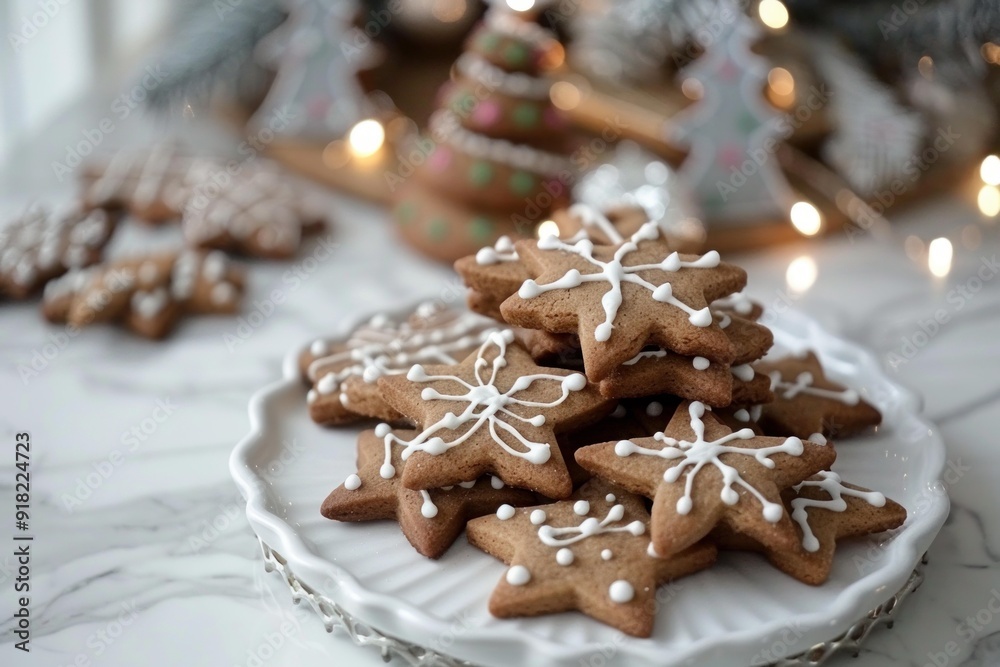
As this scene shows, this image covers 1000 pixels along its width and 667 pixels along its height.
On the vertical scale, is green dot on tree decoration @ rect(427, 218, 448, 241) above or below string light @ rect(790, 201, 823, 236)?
below

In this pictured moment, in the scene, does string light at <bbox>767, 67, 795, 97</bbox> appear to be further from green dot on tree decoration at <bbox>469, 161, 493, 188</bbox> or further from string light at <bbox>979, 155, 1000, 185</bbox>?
green dot on tree decoration at <bbox>469, 161, 493, 188</bbox>

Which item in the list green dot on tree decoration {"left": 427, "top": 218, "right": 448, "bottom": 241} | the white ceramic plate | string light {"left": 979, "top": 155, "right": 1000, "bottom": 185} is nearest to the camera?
the white ceramic plate

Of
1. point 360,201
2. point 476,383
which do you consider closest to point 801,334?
point 476,383

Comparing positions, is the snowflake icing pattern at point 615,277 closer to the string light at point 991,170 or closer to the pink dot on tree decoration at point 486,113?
the pink dot on tree decoration at point 486,113

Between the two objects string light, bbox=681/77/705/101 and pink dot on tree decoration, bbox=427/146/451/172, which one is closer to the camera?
pink dot on tree decoration, bbox=427/146/451/172

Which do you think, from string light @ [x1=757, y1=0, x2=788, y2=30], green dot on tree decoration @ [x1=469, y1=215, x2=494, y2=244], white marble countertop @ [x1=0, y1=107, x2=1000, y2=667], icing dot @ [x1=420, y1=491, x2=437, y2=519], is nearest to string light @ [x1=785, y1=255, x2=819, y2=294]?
white marble countertop @ [x1=0, y1=107, x2=1000, y2=667]

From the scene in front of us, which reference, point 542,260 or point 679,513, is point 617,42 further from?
point 679,513

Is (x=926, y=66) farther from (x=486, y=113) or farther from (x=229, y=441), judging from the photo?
(x=229, y=441)
